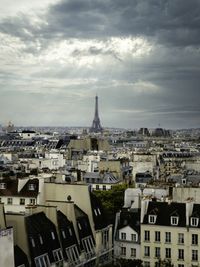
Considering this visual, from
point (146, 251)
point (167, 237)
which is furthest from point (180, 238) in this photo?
point (146, 251)

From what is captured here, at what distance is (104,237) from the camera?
41625mm

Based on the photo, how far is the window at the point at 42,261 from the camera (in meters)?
32.4

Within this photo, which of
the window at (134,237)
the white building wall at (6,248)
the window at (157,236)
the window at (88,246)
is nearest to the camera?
the white building wall at (6,248)

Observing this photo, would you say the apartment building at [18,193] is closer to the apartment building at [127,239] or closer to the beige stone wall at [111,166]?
the apartment building at [127,239]

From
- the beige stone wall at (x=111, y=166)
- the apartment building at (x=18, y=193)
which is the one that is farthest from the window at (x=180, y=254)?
the beige stone wall at (x=111, y=166)

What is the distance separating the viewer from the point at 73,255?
119ft

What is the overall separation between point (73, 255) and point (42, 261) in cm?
385

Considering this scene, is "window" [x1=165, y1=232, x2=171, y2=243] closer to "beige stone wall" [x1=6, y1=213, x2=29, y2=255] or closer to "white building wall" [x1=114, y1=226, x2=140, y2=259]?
"white building wall" [x1=114, y1=226, x2=140, y2=259]

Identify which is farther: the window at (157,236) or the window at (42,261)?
the window at (157,236)

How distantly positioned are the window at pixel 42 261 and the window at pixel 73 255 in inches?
94.4

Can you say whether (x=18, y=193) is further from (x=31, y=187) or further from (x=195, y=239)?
(x=195, y=239)

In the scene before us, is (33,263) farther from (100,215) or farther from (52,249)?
(100,215)

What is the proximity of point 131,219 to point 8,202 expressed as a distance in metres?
13.2

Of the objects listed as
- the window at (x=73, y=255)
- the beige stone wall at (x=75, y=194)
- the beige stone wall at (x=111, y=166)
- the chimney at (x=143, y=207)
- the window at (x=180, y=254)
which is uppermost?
the beige stone wall at (x=111, y=166)
